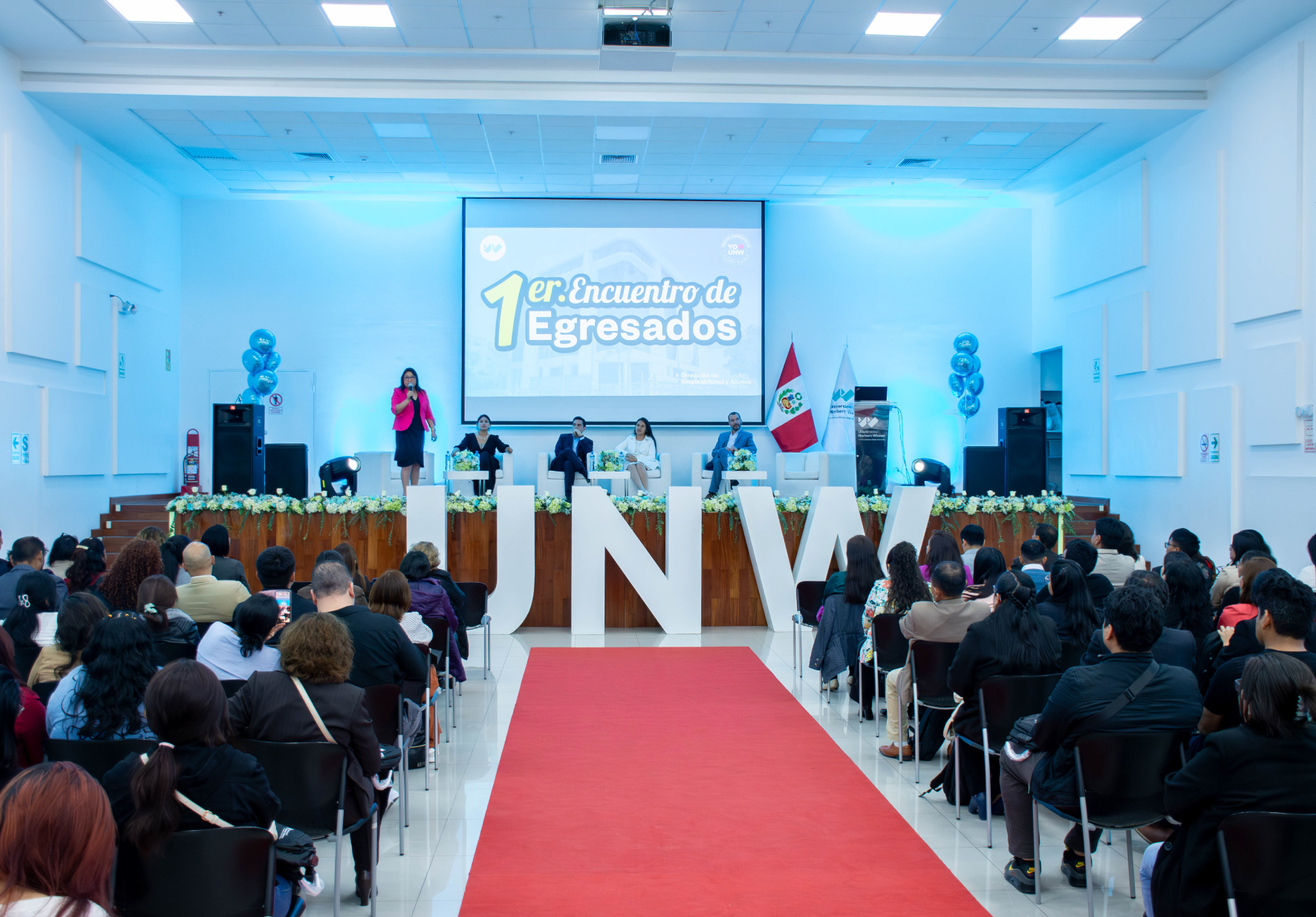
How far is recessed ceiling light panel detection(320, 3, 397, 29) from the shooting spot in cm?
802

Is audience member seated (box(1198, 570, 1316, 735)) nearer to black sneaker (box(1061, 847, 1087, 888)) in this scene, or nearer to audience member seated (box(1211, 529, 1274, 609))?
black sneaker (box(1061, 847, 1087, 888))

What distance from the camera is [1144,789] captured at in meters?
2.96

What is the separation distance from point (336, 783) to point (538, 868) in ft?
3.26

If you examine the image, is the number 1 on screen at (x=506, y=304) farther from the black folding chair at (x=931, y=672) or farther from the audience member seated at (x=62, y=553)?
the black folding chair at (x=931, y=672)

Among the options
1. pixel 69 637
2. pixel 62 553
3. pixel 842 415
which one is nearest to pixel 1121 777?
pixel 69 637

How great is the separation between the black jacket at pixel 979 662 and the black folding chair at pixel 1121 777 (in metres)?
0.84

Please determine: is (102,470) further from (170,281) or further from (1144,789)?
(1144,789)

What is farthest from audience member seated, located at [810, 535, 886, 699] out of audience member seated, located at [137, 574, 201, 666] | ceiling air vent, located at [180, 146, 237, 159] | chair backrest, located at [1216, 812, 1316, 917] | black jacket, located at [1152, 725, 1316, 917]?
ceiling air vent, located at [180, 146, 237, 159]

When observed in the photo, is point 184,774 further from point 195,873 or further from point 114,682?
point 114,682

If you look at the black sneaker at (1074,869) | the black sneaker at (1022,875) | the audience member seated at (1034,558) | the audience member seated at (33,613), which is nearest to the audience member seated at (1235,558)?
the audience member seated at (1034,558)

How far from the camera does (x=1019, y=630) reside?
3818 mm

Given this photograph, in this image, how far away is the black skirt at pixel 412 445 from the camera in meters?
10.8

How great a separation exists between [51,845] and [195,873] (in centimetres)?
60

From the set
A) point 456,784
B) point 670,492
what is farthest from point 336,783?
point 670,492
